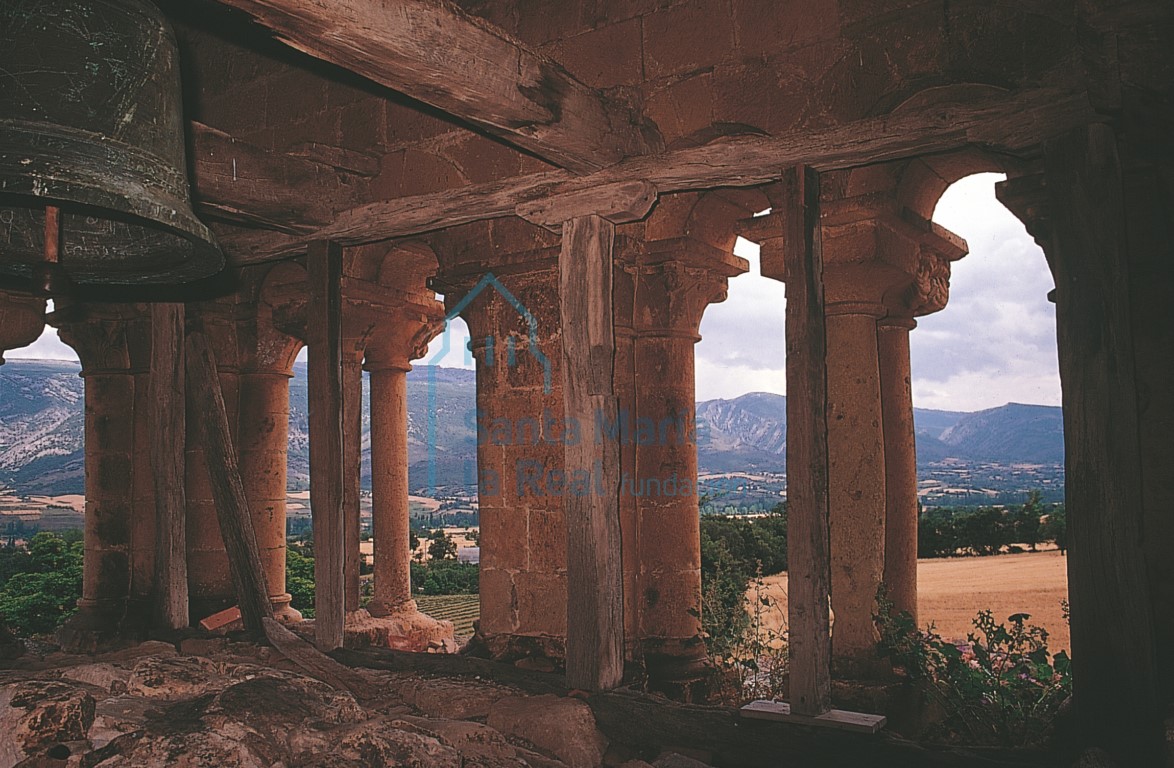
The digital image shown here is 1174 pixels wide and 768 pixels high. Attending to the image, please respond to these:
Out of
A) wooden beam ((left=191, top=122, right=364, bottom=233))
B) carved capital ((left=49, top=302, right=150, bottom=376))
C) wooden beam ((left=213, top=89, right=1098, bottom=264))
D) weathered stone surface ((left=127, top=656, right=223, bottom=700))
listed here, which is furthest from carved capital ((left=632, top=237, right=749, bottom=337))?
carved capital ((left=49, top=302, right=150, bottom=376))

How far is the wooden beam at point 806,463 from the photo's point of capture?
12.8ft

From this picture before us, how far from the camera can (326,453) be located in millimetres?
5445

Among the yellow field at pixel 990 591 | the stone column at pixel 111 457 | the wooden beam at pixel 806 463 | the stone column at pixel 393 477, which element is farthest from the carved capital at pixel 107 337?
the yellow field at pixel 990 591

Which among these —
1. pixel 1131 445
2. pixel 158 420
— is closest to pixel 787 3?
pixel 1131 445

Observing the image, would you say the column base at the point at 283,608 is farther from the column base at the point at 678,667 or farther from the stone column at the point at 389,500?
the column base at the point at 678,667

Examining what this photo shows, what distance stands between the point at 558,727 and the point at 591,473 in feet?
3.79

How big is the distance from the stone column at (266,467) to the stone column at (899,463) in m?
4.74

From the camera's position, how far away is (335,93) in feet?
22.8

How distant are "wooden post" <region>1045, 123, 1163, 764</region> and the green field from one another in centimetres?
1002

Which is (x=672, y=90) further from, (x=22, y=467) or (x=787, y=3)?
(x=22, y=467)

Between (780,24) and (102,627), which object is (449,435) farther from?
(780,24)

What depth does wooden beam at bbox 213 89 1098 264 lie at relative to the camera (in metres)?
3.66

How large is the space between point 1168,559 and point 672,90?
3570mm

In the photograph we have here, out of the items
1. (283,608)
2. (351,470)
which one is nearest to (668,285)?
(351,470)
